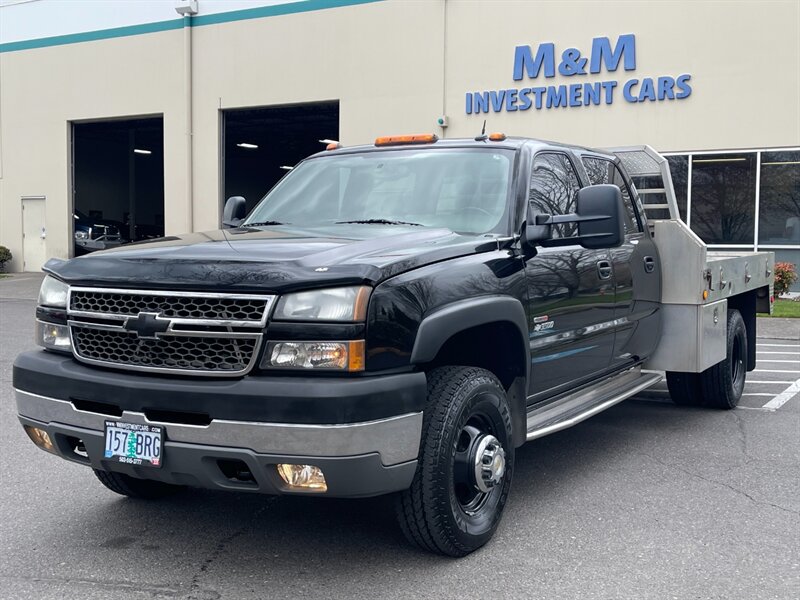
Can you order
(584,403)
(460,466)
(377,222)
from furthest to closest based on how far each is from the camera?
(584,403)
(377,222)
(460,466)

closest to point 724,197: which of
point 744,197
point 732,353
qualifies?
point 744,197

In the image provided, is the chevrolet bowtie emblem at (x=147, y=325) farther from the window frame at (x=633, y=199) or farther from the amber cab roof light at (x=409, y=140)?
the window frame at (x=633, y=199)

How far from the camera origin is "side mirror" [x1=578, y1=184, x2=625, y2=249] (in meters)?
4.71

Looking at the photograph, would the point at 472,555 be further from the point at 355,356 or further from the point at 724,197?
the point at 724,197

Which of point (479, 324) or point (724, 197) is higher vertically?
point (724, 197)

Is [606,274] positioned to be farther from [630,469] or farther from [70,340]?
[70,340]

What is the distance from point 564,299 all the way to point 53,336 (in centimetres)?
268

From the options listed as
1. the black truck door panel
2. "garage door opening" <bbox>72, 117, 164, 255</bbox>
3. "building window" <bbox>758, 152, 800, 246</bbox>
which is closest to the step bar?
the black truck door panel

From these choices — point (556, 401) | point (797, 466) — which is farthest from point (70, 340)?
point (797, 466)

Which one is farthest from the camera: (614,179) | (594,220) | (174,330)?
(614,179)

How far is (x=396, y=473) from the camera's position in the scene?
3.66 meters

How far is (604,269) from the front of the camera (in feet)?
18.5

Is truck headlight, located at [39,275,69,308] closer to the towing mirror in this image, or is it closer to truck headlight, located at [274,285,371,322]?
truck headlight, located at [274,285,371,322]

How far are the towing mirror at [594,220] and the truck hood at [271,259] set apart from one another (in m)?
0.38
